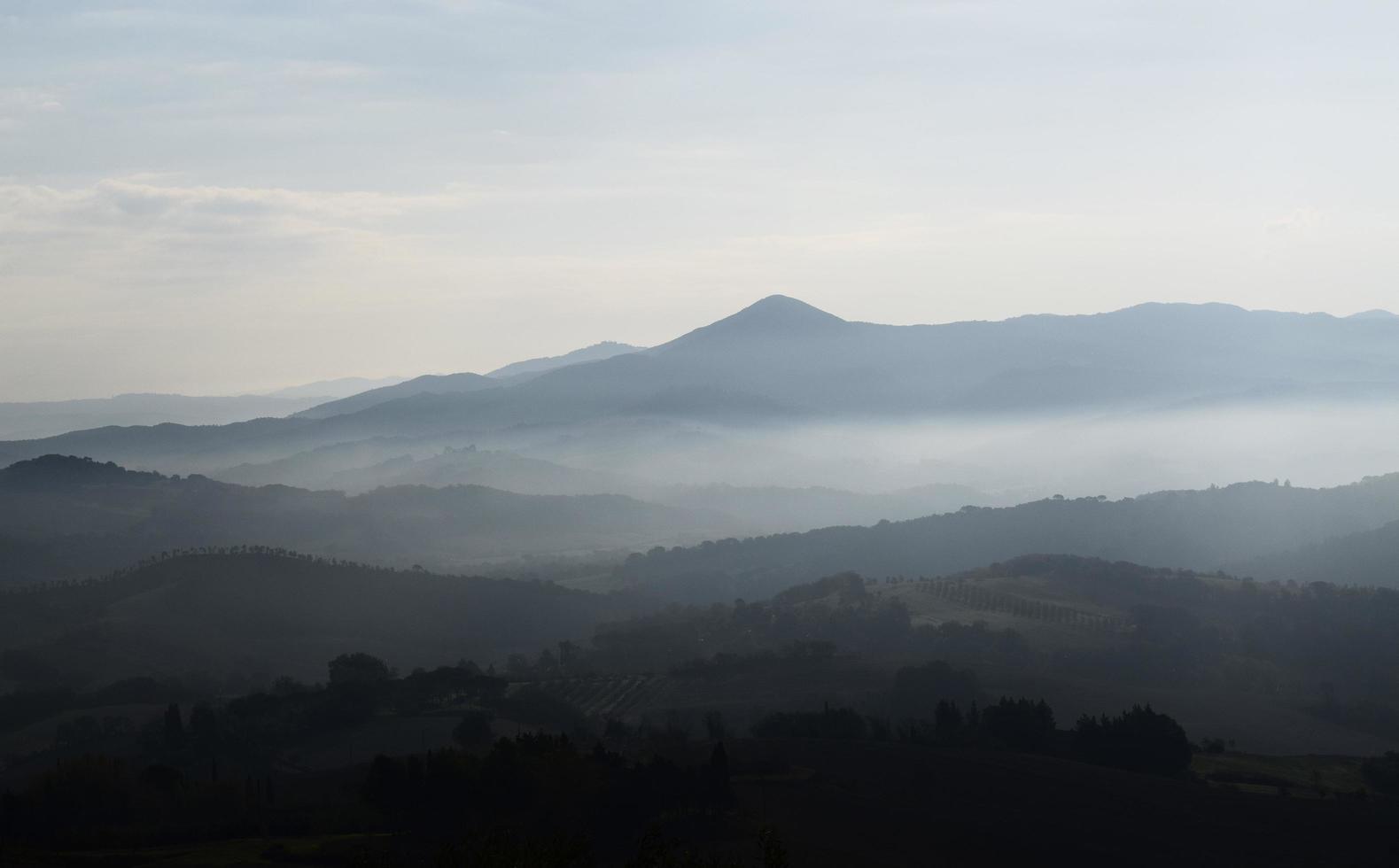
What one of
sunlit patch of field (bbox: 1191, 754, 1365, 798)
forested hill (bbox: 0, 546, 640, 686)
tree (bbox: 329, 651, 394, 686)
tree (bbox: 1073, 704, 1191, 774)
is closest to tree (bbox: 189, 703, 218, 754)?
tree (bbox: 329, 651, 394, 686)

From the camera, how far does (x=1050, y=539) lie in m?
159

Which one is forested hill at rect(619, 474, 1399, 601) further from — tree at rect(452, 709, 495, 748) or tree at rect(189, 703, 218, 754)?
tree at rect(189, 703, 218, 754)

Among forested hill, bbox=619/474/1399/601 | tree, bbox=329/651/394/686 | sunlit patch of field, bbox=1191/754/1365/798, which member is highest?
forested hill, bbox=619/474/1399/601

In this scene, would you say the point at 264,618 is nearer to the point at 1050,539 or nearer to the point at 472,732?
the point at 472,732

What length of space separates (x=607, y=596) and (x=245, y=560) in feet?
112

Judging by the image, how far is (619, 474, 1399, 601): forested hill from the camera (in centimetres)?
14875

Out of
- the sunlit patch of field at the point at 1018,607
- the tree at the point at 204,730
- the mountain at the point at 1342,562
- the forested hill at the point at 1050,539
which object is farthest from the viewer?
the forested hill at the point at 1050,539

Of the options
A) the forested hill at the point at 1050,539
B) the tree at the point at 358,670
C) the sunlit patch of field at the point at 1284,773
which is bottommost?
the sunlit patch of field at the point at 1284,773

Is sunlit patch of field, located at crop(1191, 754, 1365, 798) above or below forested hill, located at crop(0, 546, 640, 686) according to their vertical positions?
below

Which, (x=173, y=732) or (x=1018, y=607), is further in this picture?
(x=1018, y=607)

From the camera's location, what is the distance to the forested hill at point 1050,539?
149 meters

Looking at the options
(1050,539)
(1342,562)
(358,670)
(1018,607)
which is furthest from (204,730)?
(1050,539)

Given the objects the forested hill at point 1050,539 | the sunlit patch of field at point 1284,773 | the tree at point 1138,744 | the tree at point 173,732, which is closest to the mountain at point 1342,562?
the forested hill at point 1050,539

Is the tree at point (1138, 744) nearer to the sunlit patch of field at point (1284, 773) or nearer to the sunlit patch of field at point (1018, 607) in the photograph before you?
the sunlit patch of field at point (1284, 773)
